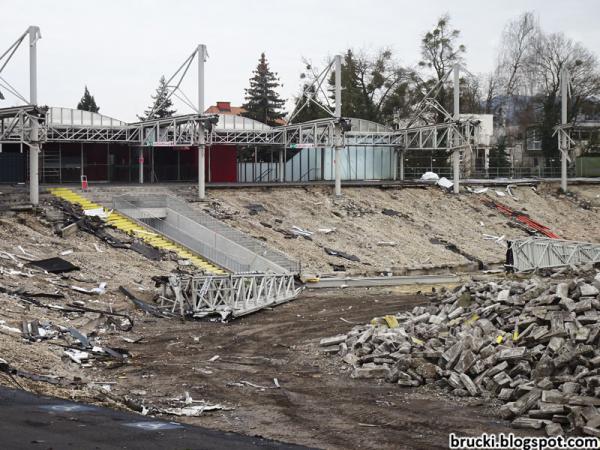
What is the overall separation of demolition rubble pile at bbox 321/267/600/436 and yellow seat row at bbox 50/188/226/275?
53.6 ft

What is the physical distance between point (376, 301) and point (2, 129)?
21435 millimetres

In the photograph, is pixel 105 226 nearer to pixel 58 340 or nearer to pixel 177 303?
pixel 177 303

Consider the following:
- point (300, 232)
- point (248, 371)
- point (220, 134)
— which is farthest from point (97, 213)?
point (248, 371)

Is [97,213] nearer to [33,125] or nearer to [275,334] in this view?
[33,125]

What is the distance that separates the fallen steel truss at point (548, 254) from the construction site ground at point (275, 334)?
211 inches

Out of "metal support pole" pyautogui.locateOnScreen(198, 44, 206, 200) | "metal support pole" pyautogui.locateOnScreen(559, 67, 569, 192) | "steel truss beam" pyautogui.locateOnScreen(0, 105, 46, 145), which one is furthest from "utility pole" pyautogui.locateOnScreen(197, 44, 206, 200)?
"metal support pole" pyautogui.locateOnScreen(559, 67, 569, 192)

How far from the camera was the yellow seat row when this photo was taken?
40.2 meters

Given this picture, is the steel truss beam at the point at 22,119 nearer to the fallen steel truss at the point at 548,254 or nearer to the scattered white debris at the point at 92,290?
the scattered white debris at the point at 92,290

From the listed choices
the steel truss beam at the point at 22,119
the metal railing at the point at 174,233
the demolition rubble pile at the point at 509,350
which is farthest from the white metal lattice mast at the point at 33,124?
the demolition rubble pile at the point at 509,350

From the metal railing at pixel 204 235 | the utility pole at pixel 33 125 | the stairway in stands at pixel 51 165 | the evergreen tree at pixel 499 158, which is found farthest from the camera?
the evergreen tree at pixel 499 158

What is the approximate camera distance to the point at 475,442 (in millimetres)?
14930

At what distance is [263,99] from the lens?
3526 inches

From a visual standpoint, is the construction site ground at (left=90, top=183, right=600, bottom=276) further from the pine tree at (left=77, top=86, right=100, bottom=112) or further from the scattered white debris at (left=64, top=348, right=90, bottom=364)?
the pine tree at (left=77, top=86, right=100, bottom=112)

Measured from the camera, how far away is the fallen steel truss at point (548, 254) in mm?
36938
